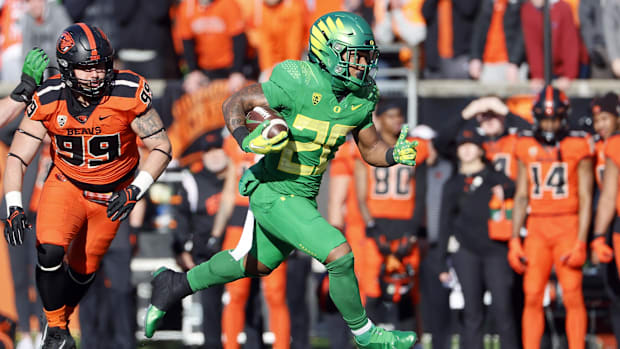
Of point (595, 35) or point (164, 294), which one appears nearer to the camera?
point (164, 294)

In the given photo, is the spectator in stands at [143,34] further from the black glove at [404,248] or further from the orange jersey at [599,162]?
the orange jersey at [599,162]

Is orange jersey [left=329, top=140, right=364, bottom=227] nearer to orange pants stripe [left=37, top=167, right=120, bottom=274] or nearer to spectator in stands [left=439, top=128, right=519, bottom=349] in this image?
spectator in stands [left=439, top=128, right=519, bottom=349]

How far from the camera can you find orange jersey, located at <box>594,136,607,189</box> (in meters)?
9.84

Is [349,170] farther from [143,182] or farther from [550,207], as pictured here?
[143,182]

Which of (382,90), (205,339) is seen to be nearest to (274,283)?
(205,339)

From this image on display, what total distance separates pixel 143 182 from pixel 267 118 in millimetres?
1170

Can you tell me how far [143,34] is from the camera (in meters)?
11.5

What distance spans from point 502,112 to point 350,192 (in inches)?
63.7

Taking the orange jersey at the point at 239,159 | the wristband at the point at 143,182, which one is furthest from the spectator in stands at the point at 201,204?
the wristband at the point at 143,182

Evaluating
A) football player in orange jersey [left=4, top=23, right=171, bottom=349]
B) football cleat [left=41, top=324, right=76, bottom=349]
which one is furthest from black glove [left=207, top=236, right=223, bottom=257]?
football cleat [left=41, top=324, right=76, bottom=349]

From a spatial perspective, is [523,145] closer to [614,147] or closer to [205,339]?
[614,147]

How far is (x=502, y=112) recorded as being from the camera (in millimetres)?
10227

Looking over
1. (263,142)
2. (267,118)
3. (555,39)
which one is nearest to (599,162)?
(555,39)

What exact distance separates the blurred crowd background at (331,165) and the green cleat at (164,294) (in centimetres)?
216
